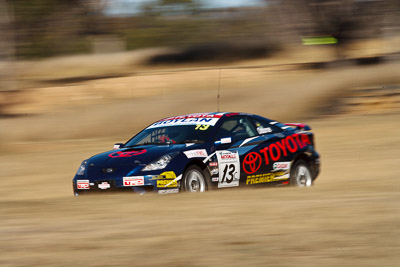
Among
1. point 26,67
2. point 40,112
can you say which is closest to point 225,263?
point 40,112

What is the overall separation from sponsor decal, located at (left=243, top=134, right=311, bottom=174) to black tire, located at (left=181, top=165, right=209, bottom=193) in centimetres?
75

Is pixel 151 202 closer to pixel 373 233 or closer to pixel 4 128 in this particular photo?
pixel 373 233

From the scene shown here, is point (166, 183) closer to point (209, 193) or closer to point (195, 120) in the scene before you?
point (209, 193)

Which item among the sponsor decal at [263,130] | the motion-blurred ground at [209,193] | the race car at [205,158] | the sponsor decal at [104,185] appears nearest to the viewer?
the motion-blurred ground at [209,193]

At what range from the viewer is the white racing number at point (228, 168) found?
Answer: 9555 millimetres

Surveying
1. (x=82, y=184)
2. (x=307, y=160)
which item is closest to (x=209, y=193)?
(x=82, y=184)

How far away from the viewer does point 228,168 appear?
31.6 feet

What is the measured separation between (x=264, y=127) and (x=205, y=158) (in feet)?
4.93

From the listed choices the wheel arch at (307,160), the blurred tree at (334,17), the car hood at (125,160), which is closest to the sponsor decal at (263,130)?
the wheel arch at (307,160)

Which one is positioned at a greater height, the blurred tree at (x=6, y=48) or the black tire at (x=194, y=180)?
the blurred tree at (x=6, y=48)

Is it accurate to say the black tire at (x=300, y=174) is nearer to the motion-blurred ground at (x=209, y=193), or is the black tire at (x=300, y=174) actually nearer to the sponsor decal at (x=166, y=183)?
the motion-blurred ground at (x=209, y=193)

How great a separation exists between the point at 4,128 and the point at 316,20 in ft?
42.6

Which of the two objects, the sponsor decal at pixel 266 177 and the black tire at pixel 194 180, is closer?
the black tire at pixel 194 180

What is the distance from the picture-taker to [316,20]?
28734 mm
